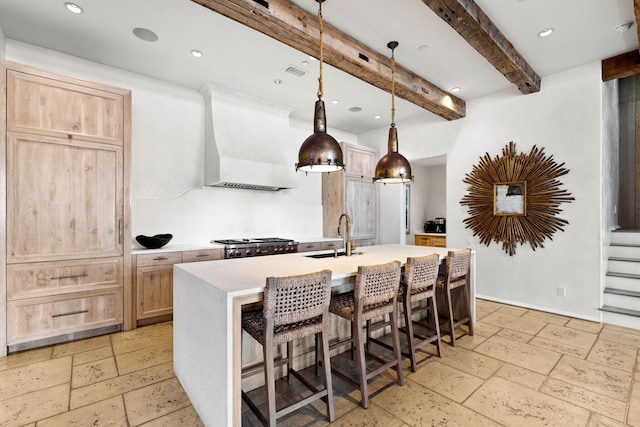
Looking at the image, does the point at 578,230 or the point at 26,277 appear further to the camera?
the point at 578,230

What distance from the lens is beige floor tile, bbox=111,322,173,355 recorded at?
291cm

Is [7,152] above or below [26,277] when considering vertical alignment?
above

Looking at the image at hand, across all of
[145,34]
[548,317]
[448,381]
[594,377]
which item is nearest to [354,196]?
[548,317]

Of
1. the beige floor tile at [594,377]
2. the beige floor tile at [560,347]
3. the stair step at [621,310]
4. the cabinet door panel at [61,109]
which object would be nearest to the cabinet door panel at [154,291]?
the cabinet door panel at [61,109]

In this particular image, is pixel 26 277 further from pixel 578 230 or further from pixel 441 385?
pixel 578 230

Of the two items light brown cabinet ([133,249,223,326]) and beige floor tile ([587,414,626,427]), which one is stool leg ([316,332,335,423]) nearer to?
beige floor tile ([587,414,626,427])

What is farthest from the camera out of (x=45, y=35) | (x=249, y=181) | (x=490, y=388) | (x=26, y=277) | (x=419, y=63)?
(x=249, y=181)

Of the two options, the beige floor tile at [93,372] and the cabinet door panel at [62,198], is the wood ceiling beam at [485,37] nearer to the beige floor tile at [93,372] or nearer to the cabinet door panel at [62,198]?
the cabinet door panel at [62,198]

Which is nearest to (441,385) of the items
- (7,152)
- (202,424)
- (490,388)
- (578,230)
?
(490,388)

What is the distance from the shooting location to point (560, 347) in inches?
116

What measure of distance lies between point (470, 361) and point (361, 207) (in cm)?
341

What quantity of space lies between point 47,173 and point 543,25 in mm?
4882

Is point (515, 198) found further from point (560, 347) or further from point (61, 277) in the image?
point (61, 277)

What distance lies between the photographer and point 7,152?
2.69 m
